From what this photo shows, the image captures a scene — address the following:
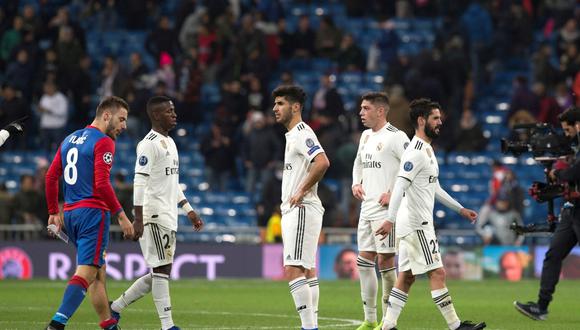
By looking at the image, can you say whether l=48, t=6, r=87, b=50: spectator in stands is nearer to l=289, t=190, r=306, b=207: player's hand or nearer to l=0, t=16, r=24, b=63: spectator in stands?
l=0, t=16, r=24, b=63: spectator in stands

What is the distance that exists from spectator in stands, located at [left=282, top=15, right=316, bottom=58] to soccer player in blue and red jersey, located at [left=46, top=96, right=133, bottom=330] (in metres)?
19.5

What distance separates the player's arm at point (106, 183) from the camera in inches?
497

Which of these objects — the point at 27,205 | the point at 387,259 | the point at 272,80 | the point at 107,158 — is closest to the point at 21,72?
the point at 27,205

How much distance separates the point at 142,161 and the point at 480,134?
1673 cm

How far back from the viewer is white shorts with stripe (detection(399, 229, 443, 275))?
13.1 meters

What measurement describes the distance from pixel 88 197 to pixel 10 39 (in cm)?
2085

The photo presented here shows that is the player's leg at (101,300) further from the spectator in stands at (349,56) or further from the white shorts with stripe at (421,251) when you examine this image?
the spectator in stands at (349,56)

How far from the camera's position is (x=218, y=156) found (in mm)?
29750

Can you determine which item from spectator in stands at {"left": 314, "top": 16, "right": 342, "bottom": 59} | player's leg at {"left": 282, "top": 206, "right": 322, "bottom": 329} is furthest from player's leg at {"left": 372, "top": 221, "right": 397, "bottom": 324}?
spectator in stands at {"left": 314, "top": 16, "right": 342, "bottom": 59}

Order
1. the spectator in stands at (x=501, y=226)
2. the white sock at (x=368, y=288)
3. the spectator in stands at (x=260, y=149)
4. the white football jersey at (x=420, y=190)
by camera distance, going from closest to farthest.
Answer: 1. the white football jersey at (x=420, y=190)
2. the white sock at (x=368, y=288)
3. the spectator in stands at (x=501, y=226)
4. the spectator in stands at (x=260, y=149)

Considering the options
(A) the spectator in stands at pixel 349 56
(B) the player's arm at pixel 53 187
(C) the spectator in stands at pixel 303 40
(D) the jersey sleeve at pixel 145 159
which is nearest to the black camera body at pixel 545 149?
(D) the jersey sleeve at pixel 145 159

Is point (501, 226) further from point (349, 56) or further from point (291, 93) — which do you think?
point (291, 93)

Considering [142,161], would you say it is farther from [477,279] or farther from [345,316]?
[477,279]

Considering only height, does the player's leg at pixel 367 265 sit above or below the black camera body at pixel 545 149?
below
